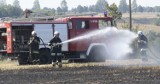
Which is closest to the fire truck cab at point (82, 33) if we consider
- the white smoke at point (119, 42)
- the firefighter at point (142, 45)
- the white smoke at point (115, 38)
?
the white smoke at point (115, 38)

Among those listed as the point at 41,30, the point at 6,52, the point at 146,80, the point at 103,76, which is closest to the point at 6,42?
the point at 6,52

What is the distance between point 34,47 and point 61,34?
294 centimetres

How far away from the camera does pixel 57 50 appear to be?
2578 cm

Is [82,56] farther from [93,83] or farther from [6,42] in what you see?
[93,83]

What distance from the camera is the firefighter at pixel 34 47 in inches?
1090

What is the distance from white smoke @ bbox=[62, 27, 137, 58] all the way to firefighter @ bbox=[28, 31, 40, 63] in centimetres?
228

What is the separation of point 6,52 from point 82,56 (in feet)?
14.6

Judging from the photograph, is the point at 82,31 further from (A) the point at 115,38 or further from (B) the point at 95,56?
(A) the point at 115,38

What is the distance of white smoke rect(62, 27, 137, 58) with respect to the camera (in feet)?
96.5

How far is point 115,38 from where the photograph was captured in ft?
99.4

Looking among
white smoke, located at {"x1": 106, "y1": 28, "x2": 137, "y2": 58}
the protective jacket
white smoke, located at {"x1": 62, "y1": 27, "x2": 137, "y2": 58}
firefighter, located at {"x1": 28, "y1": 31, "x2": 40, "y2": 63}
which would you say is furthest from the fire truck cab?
the protective jacket

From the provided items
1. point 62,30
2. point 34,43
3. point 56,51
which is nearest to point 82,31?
point 62,30

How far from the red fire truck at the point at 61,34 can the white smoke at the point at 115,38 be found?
33 cm

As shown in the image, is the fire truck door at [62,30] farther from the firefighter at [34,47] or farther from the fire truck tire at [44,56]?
the firefighter at [34,47]
